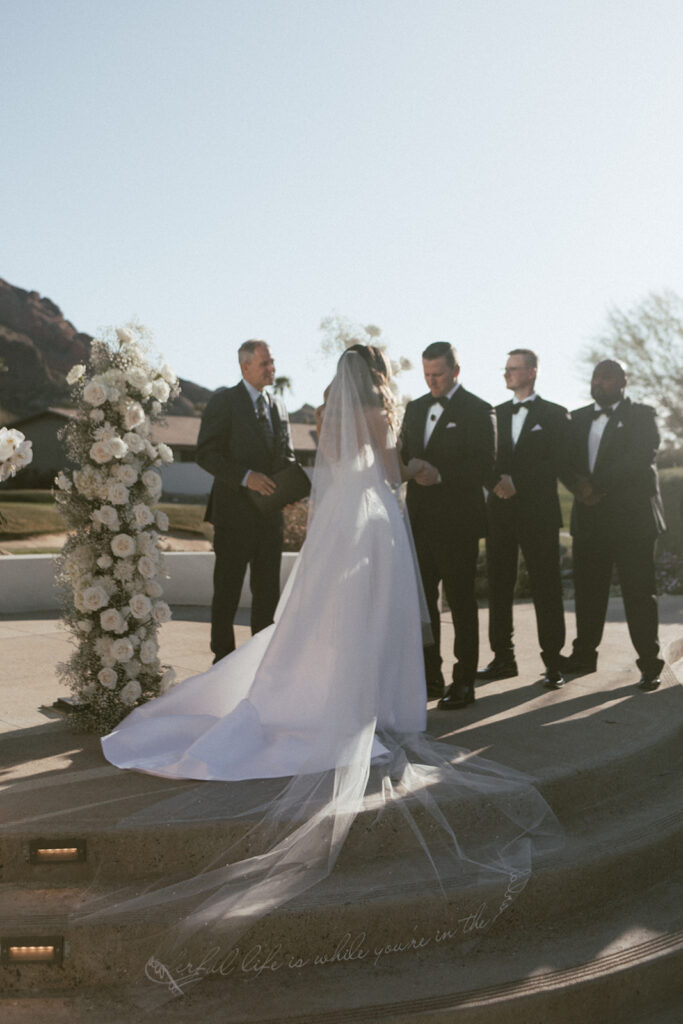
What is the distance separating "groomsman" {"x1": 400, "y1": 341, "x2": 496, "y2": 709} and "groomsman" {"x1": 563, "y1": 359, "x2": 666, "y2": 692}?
1.01 metres

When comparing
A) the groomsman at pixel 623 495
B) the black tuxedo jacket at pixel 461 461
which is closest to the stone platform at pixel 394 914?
the black tuxedo jacket at pixel 461 461

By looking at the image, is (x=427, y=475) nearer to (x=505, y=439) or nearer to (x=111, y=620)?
(x=505, y=439)

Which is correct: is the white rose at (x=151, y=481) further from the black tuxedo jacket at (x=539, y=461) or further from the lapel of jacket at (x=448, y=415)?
the black tuxedo jacket at (x=539, y=461)

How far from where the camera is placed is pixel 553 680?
600 centimetres

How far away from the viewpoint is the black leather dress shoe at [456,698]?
5398 mm

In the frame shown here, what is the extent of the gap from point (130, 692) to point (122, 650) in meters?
0.23

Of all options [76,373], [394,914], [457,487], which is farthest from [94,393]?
[394,914]

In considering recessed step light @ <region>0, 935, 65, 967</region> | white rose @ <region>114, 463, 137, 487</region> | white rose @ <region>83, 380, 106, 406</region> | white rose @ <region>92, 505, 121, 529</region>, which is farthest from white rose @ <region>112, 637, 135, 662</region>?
recessed step light @ <region>0, 935, 65, 967</region>

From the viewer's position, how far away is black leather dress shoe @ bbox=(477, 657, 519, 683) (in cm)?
639

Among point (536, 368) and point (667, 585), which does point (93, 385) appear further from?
point (667, 585)

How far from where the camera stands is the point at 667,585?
13875 mm

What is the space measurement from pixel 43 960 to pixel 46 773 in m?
1.18

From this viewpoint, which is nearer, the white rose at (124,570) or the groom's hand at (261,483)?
the white rose at (124,570)

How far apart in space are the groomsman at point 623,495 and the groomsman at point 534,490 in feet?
0.65
